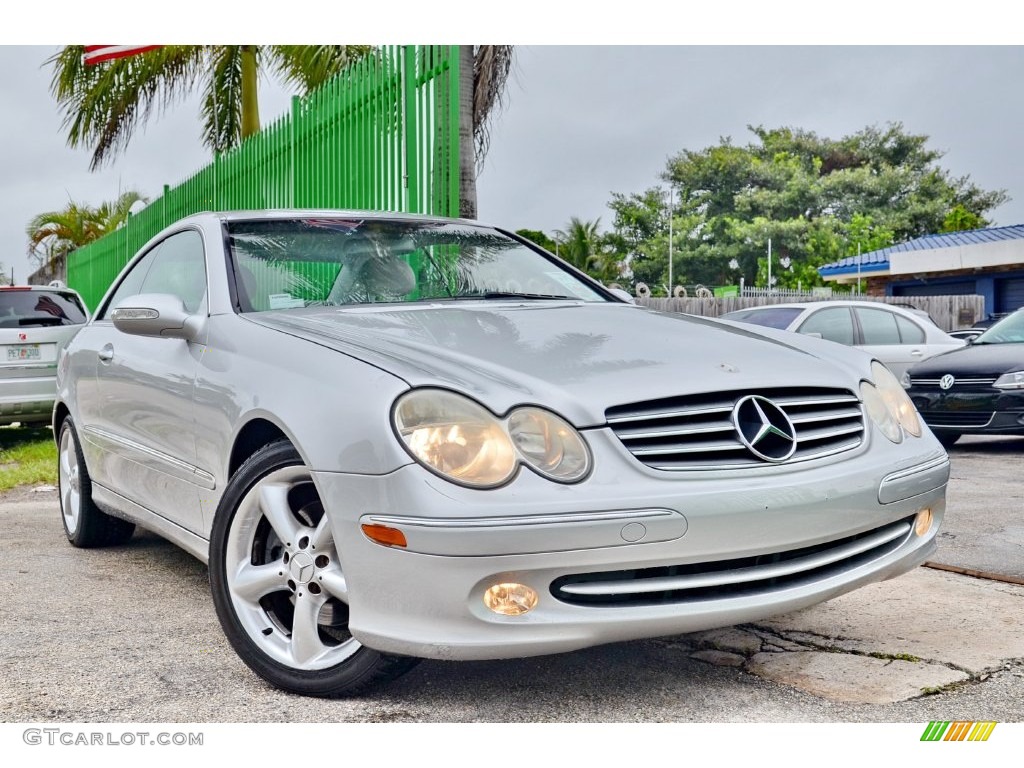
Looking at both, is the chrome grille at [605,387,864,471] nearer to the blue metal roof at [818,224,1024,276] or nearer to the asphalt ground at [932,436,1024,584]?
the asphalt ground at [932,436,1024,584]

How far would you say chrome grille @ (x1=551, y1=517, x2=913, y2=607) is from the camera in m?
2.58

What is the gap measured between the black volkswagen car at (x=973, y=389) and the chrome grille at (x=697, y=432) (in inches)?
246

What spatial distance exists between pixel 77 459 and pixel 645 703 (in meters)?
3.17

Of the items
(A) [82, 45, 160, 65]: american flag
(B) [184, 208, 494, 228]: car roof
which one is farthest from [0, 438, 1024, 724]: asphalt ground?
(A) [82, 45, 160, 65]: american flag

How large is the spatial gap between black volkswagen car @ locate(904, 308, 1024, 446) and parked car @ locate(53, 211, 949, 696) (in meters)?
5.62

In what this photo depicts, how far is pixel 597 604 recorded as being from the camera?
8.55 feet

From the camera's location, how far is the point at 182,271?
4258mm

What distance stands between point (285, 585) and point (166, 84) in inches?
545

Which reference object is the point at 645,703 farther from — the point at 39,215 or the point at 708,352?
the point at 39,215

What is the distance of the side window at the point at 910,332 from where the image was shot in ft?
35.9

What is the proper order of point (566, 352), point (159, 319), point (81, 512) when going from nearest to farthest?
1. point (566, 352)
2. point (159, 319)
3. point (81, 512)

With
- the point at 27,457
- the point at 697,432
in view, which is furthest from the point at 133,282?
the point at 27,457

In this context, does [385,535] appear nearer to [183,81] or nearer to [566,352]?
[566,352]
